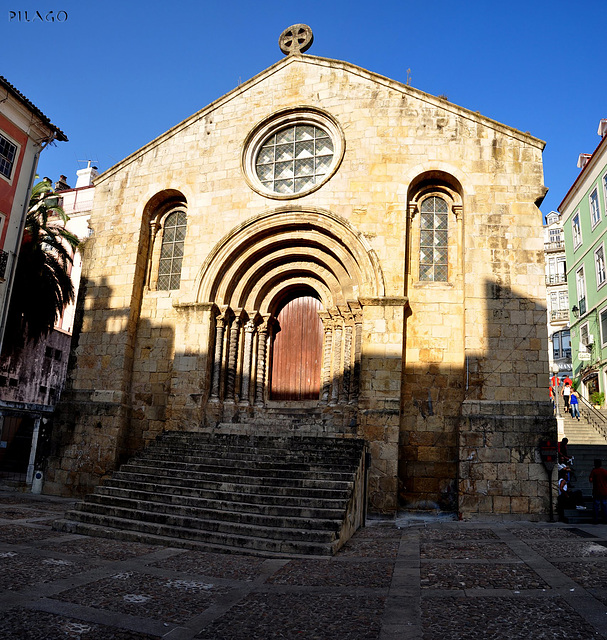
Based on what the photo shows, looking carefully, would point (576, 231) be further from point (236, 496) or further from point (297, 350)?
point (236, 496)

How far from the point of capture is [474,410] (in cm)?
1181

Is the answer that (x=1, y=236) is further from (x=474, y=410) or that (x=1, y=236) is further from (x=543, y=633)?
(x=543, y=633)

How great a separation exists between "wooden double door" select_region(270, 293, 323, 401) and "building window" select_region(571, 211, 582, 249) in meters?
19.9

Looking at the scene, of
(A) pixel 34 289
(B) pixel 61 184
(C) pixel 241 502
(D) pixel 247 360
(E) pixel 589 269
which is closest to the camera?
(C) pixel 241 502

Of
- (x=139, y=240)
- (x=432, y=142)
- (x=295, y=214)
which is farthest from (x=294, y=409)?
(x=432, y=142)

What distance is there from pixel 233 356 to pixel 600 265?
64.7ft

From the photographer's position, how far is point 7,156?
16.2 metres

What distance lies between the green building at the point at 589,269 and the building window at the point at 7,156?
2287cm

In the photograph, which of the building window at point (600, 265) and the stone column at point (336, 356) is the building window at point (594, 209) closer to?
the building window at point (600, 265)

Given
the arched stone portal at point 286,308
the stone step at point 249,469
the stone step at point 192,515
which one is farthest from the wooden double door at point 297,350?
the stone step at point 192,515

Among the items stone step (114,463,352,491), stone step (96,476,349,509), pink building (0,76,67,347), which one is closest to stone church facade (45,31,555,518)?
stone step (114,463,352,491)

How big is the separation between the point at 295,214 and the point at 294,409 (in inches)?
188

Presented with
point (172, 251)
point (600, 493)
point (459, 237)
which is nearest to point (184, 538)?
point (600, 493)

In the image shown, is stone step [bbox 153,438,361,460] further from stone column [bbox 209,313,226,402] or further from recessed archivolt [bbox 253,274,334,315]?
recessed archivolt [bbox 253,274,334,315]
